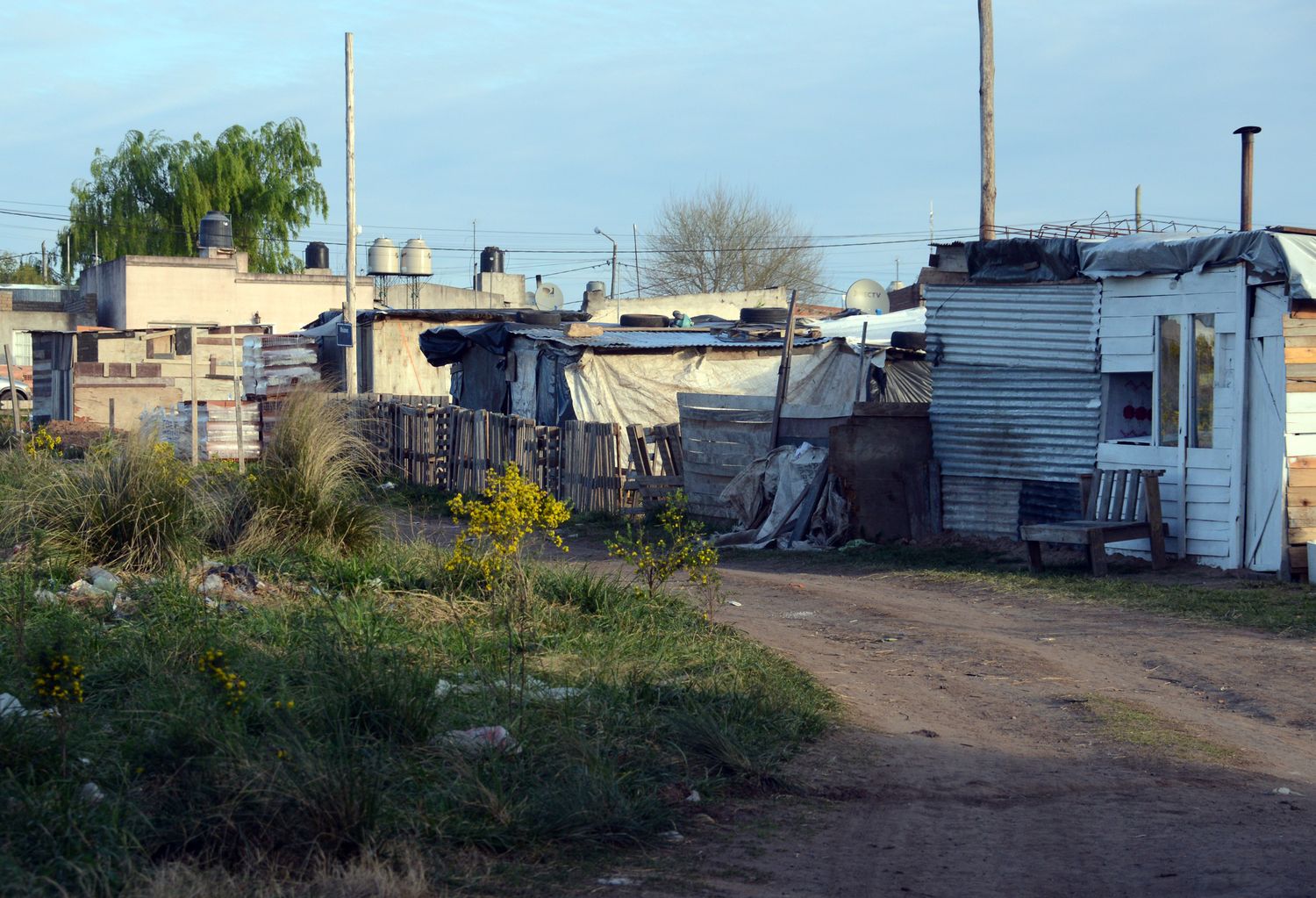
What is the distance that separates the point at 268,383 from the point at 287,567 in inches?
798

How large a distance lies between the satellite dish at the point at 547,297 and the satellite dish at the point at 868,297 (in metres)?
10.7

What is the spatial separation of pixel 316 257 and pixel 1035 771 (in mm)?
43824

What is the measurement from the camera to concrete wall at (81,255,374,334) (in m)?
38.4

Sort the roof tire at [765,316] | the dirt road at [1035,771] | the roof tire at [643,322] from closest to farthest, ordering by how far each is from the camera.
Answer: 1. the dirt road at [1035,771]
2. the roof tire at [643,322]
3. the roof tire at [765,316]

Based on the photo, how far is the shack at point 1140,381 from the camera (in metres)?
10.9

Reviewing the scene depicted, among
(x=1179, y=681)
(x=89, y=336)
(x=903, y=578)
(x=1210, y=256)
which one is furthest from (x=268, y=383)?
(x=1179, y=681)

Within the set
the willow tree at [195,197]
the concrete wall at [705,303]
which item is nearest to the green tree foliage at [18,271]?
the willow tree at [195,197]

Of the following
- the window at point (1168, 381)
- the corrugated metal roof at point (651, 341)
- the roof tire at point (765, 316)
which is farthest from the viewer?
the roof tire at point (765, 316)

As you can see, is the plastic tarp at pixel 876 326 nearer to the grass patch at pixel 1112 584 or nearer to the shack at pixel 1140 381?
the shack at pixel 1140 381

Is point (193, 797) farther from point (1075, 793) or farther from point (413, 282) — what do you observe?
point (413, 282)

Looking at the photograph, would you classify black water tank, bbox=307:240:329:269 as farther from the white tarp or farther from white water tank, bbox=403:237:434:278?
the white tarp

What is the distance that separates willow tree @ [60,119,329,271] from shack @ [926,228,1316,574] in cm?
4207

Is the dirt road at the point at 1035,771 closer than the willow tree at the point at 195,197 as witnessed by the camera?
Yes

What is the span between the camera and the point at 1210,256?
11.4 meters
